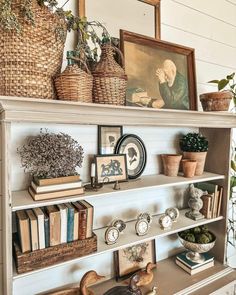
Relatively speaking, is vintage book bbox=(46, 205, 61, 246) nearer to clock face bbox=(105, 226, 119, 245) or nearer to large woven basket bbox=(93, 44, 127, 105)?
clock face bbox=(105, 226, 119, 245)

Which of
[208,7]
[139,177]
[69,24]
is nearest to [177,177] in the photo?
[139,177]

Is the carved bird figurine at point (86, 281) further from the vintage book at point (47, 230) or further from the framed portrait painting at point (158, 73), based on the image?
the framed portrait painting at point (158, 73)

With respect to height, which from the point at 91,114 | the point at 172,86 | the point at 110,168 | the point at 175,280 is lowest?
the point at 175,280

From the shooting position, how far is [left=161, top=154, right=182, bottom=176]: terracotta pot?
1.48m

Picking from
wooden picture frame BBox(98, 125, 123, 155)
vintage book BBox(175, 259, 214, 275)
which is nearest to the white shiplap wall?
wooden picture frame BBox(98, 125, 123, 155)

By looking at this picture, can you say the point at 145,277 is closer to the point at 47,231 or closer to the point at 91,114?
the point at 47,231

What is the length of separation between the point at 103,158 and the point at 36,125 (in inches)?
15.6

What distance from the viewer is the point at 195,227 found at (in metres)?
1.61

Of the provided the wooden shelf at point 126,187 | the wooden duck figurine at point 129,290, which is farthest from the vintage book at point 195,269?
the wooden shelf at point 126,187

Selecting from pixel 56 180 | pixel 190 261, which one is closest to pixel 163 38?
pixel 56 180

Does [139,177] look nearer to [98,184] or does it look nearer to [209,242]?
[98,184]

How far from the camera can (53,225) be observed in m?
1.04

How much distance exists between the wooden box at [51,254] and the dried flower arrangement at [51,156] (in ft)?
1.10

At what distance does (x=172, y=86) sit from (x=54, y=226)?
111cm
